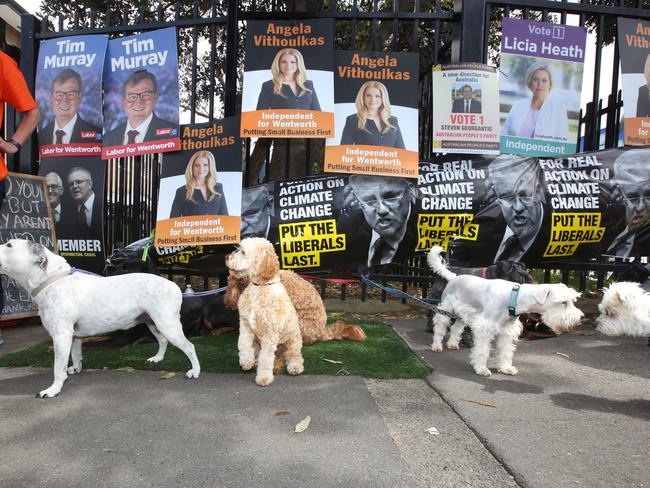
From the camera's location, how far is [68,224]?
5660mm

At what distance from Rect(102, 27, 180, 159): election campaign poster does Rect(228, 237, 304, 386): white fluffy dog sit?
2.38m

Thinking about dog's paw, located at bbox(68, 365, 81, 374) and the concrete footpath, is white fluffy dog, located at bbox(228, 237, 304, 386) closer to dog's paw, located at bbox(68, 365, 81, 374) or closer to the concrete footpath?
the concrete footpath

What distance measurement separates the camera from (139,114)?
5375 millimetres

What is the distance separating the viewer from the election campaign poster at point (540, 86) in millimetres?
5305

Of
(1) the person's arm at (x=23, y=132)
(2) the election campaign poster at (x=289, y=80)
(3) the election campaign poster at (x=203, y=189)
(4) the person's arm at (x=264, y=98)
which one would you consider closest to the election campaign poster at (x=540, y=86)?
(2) the election campaign poster at (x=289, y=80)

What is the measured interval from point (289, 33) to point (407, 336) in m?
3.60

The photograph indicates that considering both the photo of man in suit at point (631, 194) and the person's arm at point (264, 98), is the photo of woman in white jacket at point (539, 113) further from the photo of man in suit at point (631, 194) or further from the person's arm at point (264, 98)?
the person's arm at point (264, 98)

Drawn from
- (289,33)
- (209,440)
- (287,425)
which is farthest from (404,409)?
(289,33)

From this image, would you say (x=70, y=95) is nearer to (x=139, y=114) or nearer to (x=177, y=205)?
(x=139, y=114)

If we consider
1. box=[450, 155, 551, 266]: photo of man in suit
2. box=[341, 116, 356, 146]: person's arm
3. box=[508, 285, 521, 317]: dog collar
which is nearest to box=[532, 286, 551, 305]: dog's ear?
box=[508, 285, 521, 317]: dog collar

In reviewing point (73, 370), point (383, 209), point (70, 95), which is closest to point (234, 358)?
point (73, 370)

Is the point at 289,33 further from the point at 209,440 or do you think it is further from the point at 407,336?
the point at 209,440

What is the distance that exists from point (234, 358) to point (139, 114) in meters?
3.13

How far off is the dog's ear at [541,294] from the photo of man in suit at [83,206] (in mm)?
4863
